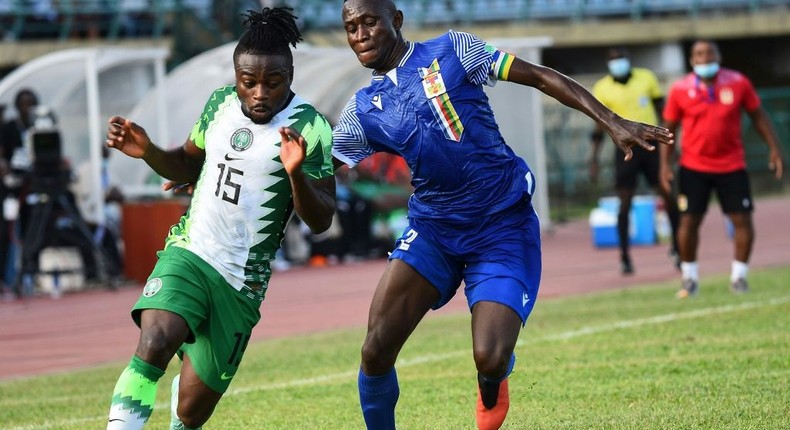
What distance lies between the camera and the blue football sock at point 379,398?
278 inches

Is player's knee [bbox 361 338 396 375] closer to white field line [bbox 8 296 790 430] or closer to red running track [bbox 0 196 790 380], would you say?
white field line [bbox 8 296 790 430]

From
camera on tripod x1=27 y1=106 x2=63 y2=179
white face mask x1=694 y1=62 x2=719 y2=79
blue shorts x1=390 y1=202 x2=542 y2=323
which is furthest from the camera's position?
camera on tripod x1=27 y1=106 x2=63 y2=179

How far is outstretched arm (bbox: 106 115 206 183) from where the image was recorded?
21.8 ft

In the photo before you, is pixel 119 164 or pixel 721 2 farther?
pixel 721 2

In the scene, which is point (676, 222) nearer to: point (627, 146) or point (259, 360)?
point (259, 360)

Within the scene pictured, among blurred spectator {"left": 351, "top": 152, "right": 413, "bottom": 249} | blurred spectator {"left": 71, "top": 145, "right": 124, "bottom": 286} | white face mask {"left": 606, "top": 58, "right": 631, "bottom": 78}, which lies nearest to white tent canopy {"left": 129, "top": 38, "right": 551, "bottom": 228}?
blurred spectator {"left": 71, "top": 145, "right": 124, "bottom": 286}

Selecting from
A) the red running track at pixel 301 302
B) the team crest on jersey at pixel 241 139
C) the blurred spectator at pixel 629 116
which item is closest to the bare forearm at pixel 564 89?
the team crest on jersey at pixel 241 139

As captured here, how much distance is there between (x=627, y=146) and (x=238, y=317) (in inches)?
75.2

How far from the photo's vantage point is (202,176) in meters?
6.80

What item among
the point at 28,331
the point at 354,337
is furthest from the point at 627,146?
the point at 28,331

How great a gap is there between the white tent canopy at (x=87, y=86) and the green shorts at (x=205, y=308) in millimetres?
12333

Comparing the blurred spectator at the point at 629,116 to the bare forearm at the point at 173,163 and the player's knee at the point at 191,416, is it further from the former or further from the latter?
the player's knee at the point at 191,416

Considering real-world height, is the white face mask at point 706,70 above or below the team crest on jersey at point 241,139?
below

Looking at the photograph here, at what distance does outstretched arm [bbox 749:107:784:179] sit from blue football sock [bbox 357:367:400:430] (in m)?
6.96
